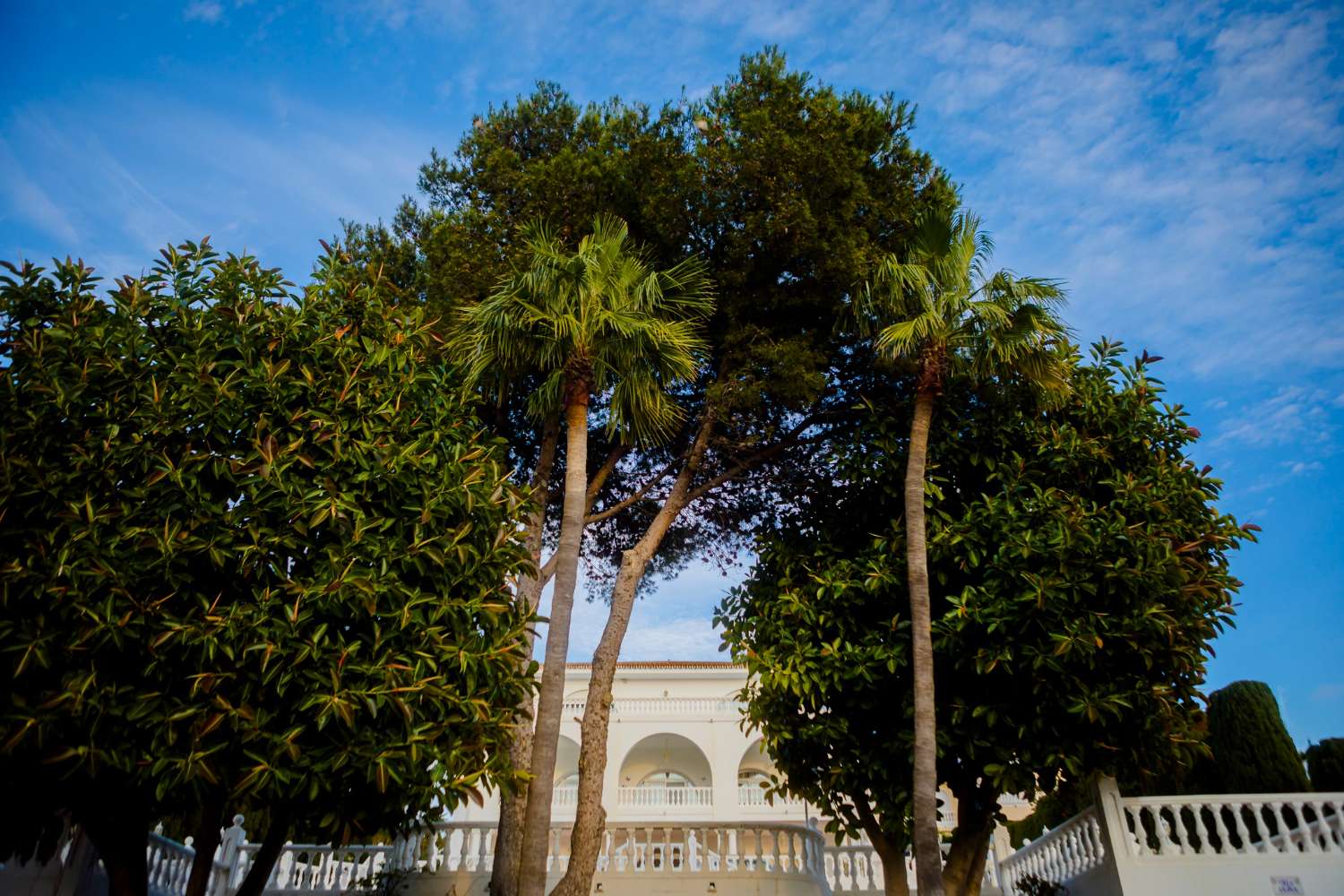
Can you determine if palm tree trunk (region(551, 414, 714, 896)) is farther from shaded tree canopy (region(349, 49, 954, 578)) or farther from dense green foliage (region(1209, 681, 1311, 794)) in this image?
dense green foliage (region(1209, 681, 1311, 794))

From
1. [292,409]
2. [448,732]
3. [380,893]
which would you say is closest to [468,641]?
[448,732]

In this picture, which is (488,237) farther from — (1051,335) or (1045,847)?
(1045,847)

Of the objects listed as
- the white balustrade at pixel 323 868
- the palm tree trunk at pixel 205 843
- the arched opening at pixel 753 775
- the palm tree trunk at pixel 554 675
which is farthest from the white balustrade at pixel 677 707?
the palm tree trunk at pixel 205 843

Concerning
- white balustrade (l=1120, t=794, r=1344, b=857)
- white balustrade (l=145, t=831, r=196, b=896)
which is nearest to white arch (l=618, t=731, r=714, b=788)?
white balustrade (l=145, t=831, r=196, b=896)

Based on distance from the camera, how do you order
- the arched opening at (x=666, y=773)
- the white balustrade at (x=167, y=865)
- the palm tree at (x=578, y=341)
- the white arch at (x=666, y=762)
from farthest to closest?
the white arch at (x=666, y=762), the arched opening at (x=666, y=773), the white balustrade at (x=167, y=865), the palm tree at (x=578, y=341)

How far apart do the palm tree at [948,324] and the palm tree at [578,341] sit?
2.82 metres

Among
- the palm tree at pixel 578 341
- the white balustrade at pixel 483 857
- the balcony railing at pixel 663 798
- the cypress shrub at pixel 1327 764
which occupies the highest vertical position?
the palm tree at pixel 578 341

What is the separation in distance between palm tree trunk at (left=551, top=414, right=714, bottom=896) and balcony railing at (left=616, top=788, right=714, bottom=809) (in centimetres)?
1563

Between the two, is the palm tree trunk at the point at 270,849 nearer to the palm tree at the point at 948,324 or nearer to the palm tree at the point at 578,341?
the palm tree at the point at 578,341

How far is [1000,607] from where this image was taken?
10648mm

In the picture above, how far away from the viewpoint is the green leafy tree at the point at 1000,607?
10602 mm

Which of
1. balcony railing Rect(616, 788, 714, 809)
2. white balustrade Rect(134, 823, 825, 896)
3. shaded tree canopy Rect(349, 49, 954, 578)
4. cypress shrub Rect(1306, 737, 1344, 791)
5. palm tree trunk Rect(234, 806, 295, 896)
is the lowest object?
palm tree trunk Rect(234, 806, 295, 896)

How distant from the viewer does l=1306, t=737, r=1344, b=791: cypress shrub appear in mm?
13250

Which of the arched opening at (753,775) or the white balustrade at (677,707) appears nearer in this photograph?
the arched opening at (753,775)
